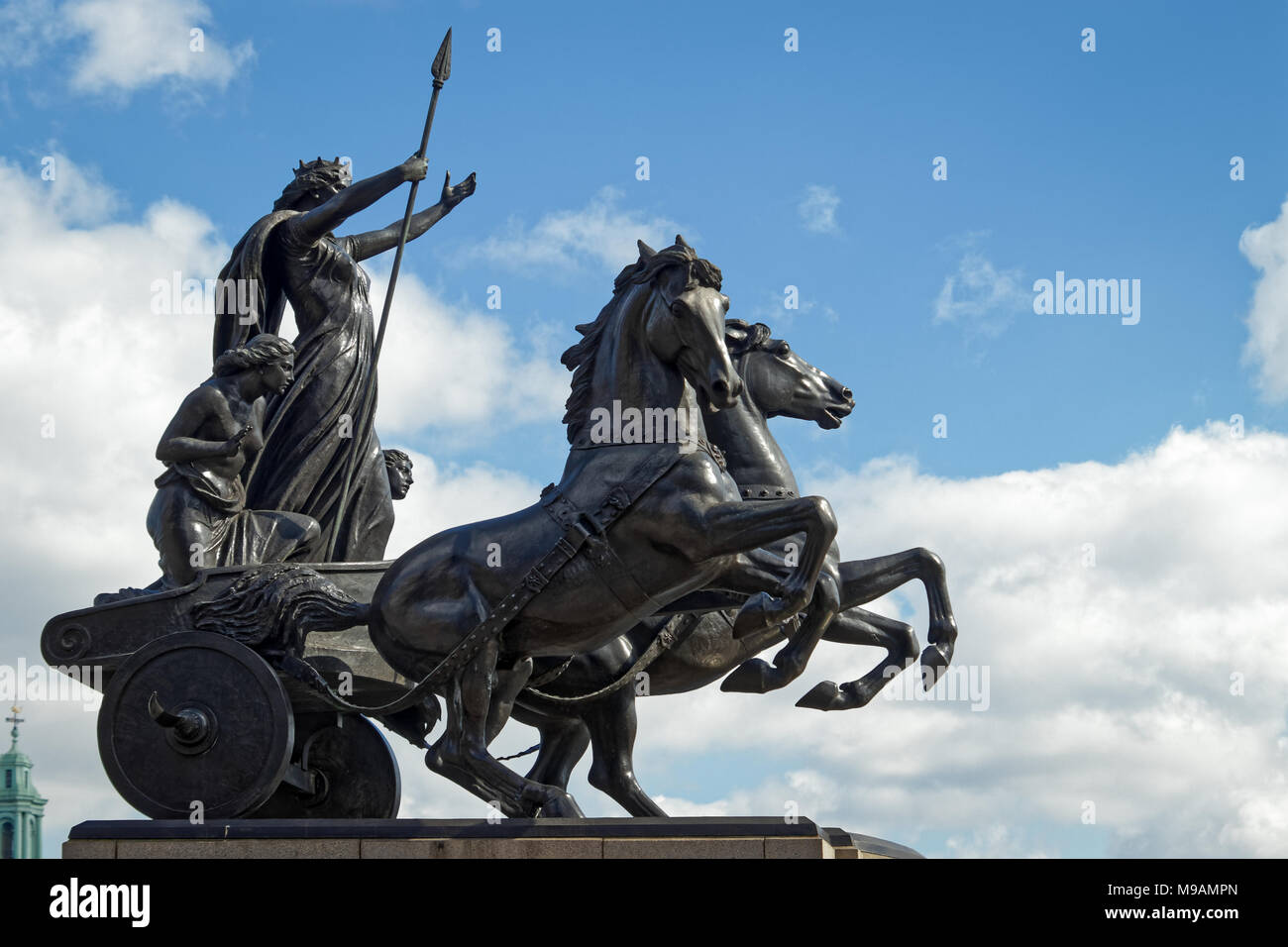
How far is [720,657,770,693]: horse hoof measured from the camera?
986 cm

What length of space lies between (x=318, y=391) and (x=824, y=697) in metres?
3.90

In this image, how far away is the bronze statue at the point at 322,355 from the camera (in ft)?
36.6

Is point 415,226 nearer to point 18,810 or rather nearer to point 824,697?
point 824,697

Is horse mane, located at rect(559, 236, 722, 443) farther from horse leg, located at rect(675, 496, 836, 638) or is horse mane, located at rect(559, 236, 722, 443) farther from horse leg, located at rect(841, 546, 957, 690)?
horse leg, located at rect(841, 546, 957, 690)

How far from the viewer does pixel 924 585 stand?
32.4 feet

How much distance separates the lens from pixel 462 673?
845 centimetres

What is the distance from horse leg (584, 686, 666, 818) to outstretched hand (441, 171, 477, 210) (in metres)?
4.12

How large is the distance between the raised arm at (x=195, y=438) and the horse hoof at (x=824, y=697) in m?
3.52

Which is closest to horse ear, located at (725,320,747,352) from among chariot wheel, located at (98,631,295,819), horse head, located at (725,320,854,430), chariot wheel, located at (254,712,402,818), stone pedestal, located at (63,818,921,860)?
horse head, located at (725,320,854,430)

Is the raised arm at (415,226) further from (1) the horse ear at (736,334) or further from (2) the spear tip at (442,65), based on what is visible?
(1) the horse ear at (736,334)

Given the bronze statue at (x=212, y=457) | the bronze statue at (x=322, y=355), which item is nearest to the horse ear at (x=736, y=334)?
the bronze statue at (x=322, y=355)

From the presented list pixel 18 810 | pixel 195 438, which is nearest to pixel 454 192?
pixel 195 438
